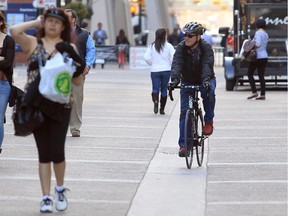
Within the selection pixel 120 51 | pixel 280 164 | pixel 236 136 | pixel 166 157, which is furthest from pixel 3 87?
pixel 120 51

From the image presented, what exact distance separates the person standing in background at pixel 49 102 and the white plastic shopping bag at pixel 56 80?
0.42 ft

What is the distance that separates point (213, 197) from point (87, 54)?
5826 mm

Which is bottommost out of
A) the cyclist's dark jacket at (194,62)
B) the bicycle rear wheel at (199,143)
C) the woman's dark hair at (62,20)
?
the bicycle rear wheel at (199,143)

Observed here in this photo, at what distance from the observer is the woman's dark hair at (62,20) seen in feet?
28.9

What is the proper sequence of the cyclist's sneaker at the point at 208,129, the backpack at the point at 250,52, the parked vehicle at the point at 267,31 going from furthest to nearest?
the parked vehicle at the point at 267,31
the backpack at the point at 250,52
the cyclist's sneaker at the point at 208,129

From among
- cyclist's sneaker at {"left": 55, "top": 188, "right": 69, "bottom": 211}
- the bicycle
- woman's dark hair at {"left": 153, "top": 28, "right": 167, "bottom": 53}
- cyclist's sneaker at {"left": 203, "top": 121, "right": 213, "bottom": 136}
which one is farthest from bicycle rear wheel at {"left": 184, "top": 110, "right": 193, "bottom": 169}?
woman's dark hair at {"left": 153, "top": 28, "right": 167, "bottom": 53}

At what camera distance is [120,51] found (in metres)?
43.2

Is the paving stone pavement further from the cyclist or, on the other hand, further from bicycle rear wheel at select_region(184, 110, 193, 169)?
the cyclist

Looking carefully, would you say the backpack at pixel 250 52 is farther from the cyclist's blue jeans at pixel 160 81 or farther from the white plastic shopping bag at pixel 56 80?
the white plastic shopping bag at pixel 56 80

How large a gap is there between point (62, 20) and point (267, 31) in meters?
19.7

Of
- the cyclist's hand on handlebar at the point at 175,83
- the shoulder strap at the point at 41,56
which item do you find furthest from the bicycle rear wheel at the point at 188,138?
the shoulder strap at the point at 41,56

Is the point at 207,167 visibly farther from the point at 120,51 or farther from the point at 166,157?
the point at 120,51

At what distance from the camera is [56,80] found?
864 cm

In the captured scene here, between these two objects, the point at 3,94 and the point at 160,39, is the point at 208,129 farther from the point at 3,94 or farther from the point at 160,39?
the point at 160,39
